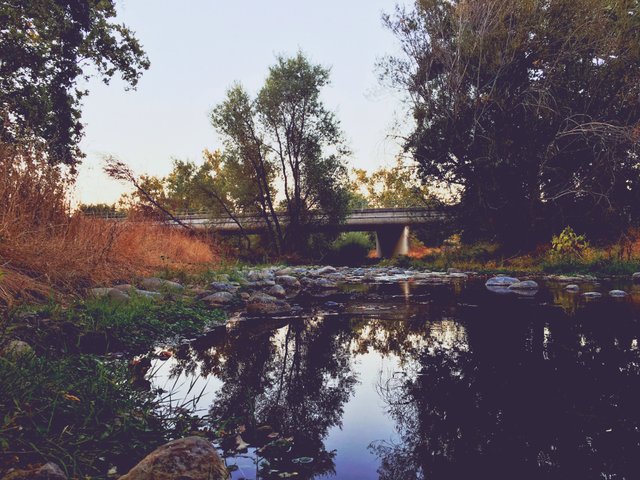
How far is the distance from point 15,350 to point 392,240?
3176 cm

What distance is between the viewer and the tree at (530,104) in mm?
13594

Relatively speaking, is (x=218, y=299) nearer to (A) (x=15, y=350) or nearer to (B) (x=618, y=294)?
(A) (x=15, y=350)

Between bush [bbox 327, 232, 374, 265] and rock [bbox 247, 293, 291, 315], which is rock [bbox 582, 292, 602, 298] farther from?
bush [bbox 327, 232, 374, 265]

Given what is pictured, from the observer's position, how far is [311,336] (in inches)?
173

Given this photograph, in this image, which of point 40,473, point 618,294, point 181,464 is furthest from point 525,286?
point 40,473

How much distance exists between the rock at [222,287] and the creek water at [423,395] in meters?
2.60

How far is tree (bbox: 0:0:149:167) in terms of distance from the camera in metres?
10.6

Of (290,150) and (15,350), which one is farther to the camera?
(290,150)

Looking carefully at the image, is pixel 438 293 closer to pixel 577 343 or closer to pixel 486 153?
pixel 577 343

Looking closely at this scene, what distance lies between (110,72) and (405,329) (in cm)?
1245

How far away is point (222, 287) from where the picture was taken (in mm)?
7629

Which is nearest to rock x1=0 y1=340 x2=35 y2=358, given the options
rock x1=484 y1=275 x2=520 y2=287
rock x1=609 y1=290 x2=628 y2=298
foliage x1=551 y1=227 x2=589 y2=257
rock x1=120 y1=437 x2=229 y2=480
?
rock x1=120 y1=437 x2=229 y2=480

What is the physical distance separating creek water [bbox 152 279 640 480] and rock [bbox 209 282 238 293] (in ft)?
8.55

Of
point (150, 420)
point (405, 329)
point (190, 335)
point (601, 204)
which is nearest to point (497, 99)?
point (601, 204)
